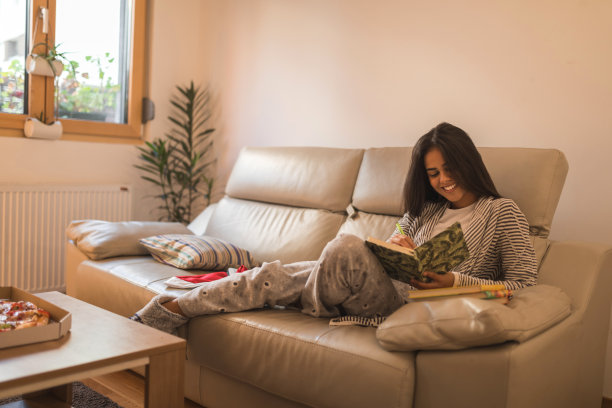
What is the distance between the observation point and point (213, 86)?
12.2ft

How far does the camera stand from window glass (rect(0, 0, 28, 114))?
9.71 ft

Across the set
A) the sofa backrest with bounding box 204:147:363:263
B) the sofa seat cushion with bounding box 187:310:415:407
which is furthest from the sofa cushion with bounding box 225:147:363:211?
the sofa seat cushion with bounding box 187:310:415:407

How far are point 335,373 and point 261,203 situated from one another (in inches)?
56.5

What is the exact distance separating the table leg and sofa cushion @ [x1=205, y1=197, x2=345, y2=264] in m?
1.07

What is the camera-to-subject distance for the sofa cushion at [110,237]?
238 cm

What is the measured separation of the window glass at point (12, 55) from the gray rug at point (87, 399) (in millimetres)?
1751

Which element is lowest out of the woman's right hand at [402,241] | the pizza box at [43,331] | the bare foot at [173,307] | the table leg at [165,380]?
the table leg at [165,380]

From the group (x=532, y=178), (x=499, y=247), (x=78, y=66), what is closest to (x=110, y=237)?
(x=78, y=66)

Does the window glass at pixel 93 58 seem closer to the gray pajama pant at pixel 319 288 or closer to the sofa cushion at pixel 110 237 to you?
the sofa cushion at pixel 110 237

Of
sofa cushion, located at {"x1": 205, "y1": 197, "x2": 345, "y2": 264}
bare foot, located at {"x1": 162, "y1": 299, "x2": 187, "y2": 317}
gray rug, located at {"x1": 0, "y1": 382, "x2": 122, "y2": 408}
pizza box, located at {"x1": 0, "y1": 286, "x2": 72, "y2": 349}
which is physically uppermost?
sofa cushion, located at {"x1": 205, "y1": 197, "x2": 345, "y2": 264}

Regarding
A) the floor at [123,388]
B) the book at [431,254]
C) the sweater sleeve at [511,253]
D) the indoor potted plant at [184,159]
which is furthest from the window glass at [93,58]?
the sweater sleeve at [511,253]

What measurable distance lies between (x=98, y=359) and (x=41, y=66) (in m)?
2.27

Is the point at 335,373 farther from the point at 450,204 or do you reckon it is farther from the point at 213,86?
the point at 213,86

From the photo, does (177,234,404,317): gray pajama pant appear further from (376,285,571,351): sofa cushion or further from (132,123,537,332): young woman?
(376,285,571,351): sofa cushion
